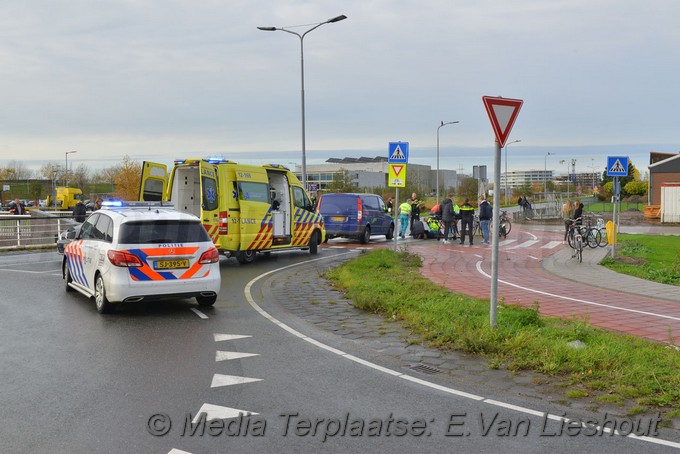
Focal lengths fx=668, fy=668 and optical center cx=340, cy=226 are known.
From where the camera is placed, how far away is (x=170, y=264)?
10.3 meters

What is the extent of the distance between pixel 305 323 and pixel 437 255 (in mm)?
11880

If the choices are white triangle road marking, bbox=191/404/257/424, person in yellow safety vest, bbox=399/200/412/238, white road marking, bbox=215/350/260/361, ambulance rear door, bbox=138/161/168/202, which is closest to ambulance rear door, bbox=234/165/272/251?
ambulance rear door, bbox=138/161/168/202

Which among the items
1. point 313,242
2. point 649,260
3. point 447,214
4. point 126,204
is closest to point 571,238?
point 649,260

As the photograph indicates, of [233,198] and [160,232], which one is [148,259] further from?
[233,198]

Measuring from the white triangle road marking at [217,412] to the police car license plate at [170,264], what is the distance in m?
4.80

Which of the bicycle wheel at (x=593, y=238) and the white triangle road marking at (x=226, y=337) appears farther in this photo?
the bicycle wheel at (x=593, y=238)

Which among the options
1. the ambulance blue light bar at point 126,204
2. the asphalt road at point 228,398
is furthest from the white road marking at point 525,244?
the asphalt road at point 228,398

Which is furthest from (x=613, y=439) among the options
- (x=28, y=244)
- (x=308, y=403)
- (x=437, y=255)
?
(x=28, y=244)

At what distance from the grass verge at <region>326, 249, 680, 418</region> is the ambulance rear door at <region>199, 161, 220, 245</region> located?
271 inches

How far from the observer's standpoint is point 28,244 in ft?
85.1

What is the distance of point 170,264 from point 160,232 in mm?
569

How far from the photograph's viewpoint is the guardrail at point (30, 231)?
24.6 metres

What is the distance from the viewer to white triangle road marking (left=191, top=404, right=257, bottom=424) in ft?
18.0

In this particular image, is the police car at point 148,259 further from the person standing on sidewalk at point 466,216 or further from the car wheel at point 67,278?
the person standing on sidewalk at point 466,216
